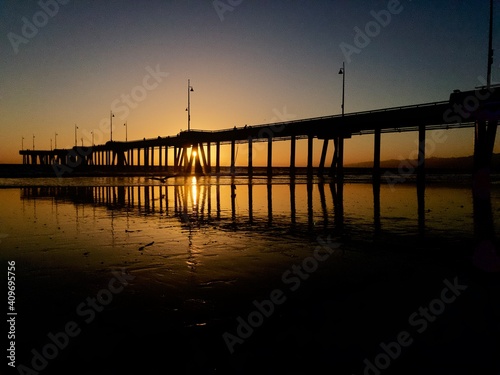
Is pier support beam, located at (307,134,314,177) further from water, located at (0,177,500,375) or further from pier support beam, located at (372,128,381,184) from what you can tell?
water, located at (0,177,500,375)

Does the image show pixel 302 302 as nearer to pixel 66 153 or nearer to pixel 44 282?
pixel 44 282

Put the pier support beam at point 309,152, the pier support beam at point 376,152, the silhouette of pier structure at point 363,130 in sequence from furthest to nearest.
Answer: the pier support beam at point 309,152 < the pier support beam at point 376,152 < the silhouette of pier structure at point 363,130

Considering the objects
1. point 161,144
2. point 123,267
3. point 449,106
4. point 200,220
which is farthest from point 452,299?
point 161,144

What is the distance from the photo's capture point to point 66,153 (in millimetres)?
141375

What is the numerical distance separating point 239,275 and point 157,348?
99.3 inches

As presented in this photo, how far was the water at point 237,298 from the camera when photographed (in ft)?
10.8

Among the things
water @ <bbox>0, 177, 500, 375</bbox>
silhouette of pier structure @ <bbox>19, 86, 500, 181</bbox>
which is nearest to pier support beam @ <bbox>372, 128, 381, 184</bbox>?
silhouette of pier structure @ <bbox>19, 86, 500, 181</bbox>

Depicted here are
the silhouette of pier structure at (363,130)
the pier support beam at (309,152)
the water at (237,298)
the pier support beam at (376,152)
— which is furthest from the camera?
the pier support beam at (309,152)

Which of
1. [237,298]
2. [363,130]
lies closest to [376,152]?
[363,130]

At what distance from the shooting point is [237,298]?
4734mm

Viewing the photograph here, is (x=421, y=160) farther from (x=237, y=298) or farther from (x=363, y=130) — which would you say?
(x=237, y=298)

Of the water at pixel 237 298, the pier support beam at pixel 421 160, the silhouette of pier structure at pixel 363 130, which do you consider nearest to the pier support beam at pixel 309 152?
the silhouette of pier structure at pixel 363 130

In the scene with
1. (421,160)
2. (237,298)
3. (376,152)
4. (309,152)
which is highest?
(309,152)

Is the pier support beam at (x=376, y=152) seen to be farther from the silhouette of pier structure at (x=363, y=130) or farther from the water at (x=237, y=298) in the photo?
the water at (x=237, y=298)
